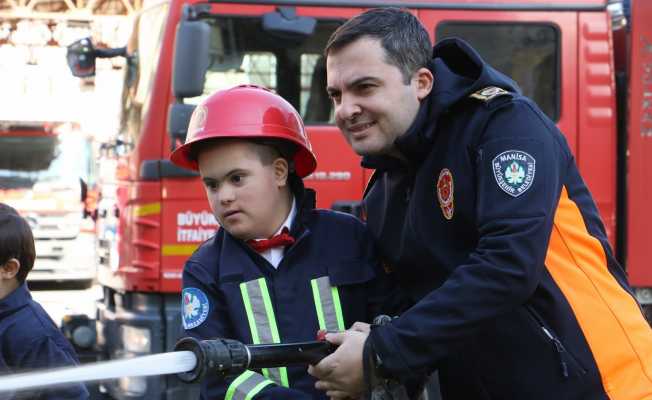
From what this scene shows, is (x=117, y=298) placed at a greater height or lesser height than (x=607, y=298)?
lesser

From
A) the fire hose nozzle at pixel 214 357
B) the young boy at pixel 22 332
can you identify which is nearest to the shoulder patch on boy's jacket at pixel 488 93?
the fire hose nozzle at pixel 214 357

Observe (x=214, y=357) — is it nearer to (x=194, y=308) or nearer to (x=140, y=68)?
(x=194, y=308)

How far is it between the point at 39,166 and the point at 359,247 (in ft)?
38.9

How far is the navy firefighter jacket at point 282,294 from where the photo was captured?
7.59 ft

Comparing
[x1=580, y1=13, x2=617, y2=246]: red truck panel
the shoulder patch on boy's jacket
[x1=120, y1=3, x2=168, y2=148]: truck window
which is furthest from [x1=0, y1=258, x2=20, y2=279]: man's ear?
[x1=580, y1=13, x2=617, y2=246]: red truck panel

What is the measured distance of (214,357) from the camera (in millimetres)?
1779

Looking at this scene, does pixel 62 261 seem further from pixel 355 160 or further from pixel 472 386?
pixel 472 386

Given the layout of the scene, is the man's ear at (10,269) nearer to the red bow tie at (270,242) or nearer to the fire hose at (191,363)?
the red bow tie at (270,242)

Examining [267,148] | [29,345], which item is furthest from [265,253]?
[29,345]

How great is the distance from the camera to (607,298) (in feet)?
6.89

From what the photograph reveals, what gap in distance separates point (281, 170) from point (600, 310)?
36.0 inches

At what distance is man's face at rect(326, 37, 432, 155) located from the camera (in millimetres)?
2250

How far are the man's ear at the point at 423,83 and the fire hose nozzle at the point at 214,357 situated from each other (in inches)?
29.6

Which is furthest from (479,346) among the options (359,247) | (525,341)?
(359,247)
